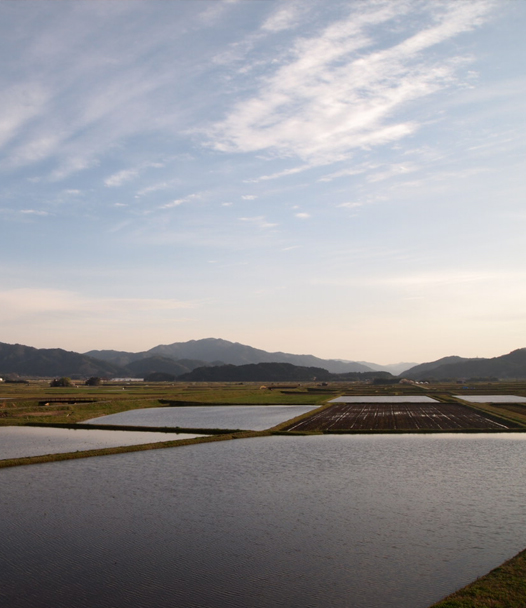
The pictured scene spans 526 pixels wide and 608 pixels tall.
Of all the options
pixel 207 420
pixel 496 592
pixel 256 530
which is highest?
pixel 496 592

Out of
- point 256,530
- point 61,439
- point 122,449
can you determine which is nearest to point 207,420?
point 61,439

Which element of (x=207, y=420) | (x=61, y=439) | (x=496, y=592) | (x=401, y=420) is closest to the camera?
(x=496, y=592)

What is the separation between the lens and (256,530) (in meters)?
16.8

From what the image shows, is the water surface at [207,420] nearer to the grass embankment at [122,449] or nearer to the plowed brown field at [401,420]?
the plowed brown field at [401,420]

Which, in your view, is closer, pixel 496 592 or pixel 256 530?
pixel 496 592

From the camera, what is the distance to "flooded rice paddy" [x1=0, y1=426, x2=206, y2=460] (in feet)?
106

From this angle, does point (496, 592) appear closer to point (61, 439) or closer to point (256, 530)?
point (256, 530)

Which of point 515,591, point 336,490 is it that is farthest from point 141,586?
point 336,490

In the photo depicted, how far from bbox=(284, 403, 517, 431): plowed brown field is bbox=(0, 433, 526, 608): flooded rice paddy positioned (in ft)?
48.9

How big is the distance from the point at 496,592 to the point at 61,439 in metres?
33.4

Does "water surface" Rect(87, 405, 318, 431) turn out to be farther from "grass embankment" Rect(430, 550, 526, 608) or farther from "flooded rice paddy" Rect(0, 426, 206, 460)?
"grass embankment" Rect(430, 550, 526, 608)

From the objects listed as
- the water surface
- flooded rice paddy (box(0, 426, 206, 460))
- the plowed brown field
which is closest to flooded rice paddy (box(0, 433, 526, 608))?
flooded rice paddy (box(0, 426, 206, 460))

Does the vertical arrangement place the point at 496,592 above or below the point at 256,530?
above

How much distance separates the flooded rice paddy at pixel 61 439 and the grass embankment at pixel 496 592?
25.9m
